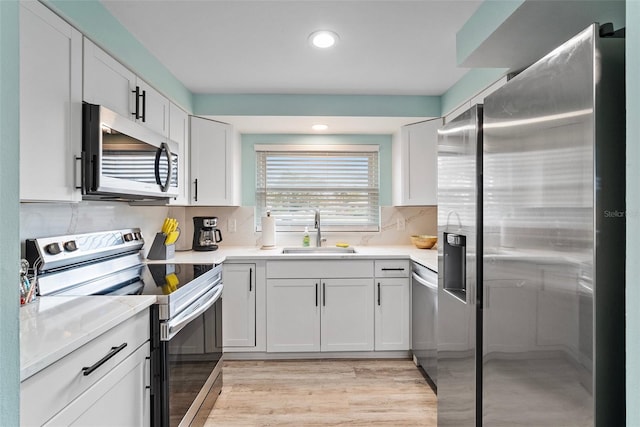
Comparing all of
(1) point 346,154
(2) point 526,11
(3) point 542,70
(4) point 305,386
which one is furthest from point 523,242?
(1) point 346,154

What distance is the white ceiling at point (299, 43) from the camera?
1.76 m

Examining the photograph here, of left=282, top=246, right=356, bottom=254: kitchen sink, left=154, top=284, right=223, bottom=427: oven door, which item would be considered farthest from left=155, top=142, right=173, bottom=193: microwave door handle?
left=282, top=246, right=356, bottom=254: kitchen sink

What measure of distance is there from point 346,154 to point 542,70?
266 centimetres

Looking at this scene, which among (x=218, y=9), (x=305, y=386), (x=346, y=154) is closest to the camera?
(x=218, y=9)

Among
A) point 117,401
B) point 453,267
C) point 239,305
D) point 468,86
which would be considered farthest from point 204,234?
point 468,86

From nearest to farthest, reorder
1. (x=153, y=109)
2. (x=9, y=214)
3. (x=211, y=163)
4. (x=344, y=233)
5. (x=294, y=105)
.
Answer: (x=9, y=214) → (x=153, y=109) → (x=294, y=105) → (x=211, y=163) → (x=344, y=233)

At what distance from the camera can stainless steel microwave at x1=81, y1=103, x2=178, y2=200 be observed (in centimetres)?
154

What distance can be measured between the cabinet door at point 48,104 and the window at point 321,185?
214 cm

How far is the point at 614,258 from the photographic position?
84 centimetres

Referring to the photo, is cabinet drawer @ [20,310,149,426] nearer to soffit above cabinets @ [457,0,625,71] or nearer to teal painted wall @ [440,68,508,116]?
soffit above cabinets @ [457,0,625,71]

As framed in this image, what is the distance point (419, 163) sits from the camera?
10.3 feet

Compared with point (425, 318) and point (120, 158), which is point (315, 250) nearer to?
point (425, 318)

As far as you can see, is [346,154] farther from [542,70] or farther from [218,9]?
[542,70]

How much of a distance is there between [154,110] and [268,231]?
1.46m
